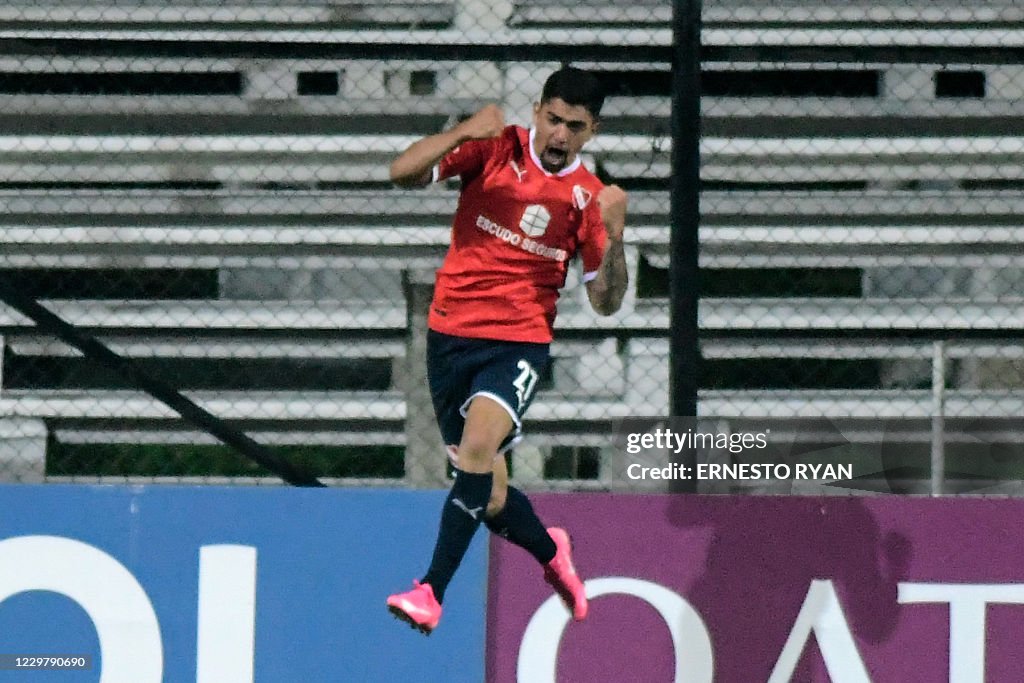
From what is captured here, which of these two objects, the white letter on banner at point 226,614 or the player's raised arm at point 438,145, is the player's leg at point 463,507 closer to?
the player's raised arm at point 438,145

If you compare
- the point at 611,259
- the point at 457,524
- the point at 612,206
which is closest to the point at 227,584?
the point at 457,524

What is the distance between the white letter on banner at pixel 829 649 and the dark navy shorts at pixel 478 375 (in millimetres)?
1170

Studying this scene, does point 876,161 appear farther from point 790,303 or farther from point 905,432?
point 905,432

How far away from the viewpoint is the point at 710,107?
6262mm

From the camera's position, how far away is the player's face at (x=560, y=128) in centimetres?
389

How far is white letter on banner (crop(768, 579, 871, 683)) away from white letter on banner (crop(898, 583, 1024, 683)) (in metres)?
0.25

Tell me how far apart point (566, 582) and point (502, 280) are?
922mm

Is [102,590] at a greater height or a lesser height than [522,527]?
lesser

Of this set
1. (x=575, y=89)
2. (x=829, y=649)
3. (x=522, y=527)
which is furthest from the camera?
(x=829, y=649)

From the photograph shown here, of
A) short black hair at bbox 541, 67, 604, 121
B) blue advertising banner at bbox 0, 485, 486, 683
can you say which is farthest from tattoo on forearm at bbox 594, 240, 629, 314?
blue advertising banner at bbox 0, 485, 486, 683

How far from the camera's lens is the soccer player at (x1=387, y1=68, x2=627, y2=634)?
396cm

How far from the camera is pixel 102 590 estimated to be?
4613 millimetres

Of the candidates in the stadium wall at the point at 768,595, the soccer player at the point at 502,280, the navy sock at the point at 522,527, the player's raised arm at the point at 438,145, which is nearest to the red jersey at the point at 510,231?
the soccer player at the point at 502,280

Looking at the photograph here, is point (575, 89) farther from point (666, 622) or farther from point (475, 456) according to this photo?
point (666, 622)
